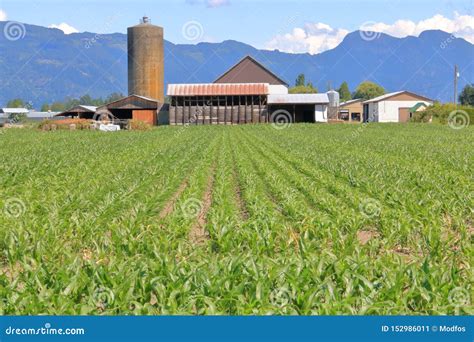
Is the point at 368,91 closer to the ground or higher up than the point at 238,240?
higher up

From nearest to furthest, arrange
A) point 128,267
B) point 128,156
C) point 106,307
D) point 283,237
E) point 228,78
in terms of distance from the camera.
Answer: point 106,307
point 128,267
point 283,237
point 128,156
point 228,78

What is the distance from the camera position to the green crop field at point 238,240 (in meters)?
5.82

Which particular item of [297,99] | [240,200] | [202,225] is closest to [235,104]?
[297,99]

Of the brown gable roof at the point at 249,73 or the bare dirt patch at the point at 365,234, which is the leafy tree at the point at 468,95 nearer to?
the brown gable roof at the point at 249,73

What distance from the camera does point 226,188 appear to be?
1480cm

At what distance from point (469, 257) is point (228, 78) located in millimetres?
76941

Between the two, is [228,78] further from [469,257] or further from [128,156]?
[469,257]

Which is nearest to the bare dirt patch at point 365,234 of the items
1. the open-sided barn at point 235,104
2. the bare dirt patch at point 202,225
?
→ the bare dirt patch at point 202,225

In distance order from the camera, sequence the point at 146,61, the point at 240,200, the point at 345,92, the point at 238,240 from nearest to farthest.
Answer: the point at 238,240 < the point at 240,200 < the point at 146,61 < the point at 345,92

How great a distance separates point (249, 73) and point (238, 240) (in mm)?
74474

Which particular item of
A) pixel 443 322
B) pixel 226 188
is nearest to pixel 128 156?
pixel 226 188

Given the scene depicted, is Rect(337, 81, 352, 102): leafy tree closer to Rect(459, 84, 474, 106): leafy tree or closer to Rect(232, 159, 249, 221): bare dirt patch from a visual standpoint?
Rect(459, 84, 474, 106): leafy tree

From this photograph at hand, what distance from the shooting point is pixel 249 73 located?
3226 inches

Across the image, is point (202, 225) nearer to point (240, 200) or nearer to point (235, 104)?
point (240, 200)
